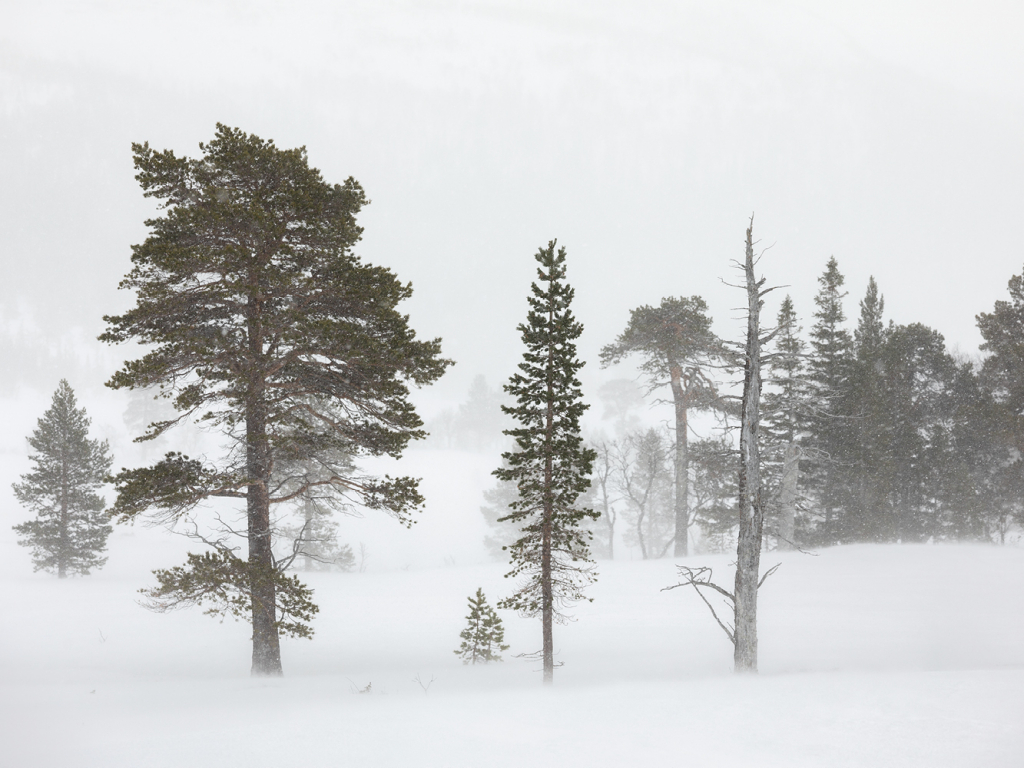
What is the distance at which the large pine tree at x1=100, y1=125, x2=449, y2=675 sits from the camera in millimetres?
10773

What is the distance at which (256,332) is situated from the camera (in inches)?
454

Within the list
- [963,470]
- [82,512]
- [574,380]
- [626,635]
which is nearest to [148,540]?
[82,512]

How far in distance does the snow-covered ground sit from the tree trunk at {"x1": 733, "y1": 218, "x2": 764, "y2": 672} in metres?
0.80

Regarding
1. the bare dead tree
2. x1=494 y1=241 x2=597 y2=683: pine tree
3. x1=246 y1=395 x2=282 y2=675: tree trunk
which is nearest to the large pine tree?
x1=246 y1=395 x2=282 y2=675: tree trunk

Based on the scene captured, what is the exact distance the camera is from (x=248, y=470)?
11.6m

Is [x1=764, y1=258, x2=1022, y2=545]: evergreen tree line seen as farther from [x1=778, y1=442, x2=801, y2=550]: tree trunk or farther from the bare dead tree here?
the bare dead tree

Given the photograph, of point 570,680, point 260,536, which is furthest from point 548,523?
point 260,536

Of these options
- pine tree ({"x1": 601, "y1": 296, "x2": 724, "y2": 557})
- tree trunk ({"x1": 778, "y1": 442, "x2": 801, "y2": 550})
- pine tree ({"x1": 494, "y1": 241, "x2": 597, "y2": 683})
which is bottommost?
tree trunk ({"x1": 778, "y1": 442, "x2": 801, "y2": 550})

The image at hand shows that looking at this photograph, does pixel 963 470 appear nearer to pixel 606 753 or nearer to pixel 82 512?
pixel 606 753

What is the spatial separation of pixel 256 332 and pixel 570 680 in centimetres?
964

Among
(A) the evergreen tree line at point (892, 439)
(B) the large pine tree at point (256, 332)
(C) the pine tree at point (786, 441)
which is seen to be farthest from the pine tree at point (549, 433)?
(A) the evergreen tree line at point (892, 439)

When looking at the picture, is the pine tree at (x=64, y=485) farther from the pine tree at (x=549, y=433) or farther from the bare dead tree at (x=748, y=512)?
the bare dead tree at (x=748, y=512)

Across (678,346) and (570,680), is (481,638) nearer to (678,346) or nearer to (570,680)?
(570,680)

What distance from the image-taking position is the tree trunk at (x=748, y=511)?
11.8 meters
